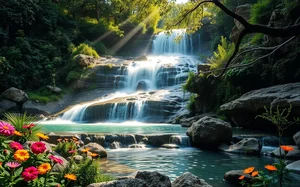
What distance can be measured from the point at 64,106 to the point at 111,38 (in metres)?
17.0

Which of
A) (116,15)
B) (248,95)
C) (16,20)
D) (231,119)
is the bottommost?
(231,119)

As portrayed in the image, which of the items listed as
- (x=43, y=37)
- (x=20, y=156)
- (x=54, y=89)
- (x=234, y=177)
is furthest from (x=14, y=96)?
(x=20, y=156)

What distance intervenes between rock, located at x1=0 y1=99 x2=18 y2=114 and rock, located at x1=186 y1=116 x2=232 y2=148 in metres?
15.8

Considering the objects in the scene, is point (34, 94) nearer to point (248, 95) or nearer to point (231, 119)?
point (231, 119)

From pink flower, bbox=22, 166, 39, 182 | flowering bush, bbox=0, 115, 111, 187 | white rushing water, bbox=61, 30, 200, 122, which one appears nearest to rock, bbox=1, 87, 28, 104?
white rushing water, bbox=61, 30, 200, 122

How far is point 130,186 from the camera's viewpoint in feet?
10.9

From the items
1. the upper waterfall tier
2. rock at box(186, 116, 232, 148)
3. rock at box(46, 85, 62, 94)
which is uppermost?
the upper waterfall tier

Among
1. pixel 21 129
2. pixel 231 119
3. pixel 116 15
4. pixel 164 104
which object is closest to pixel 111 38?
pixel 116 15

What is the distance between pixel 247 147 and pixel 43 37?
2746 centimetres

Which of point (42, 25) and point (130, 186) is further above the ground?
point (42, 25)

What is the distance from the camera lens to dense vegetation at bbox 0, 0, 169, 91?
87.1 ft

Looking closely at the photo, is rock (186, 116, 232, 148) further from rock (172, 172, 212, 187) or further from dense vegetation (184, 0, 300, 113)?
rock (172, 172, 212, 187)

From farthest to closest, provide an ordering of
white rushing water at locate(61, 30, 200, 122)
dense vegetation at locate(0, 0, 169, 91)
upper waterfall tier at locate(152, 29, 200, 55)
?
upper waterfall tier at locate(152, 29, 200, 55) → dense vegetation at locate(0, 0, 169, 91) → white rushing water at locate(61, 30, 200, 122)

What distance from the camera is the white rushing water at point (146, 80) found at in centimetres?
2119
